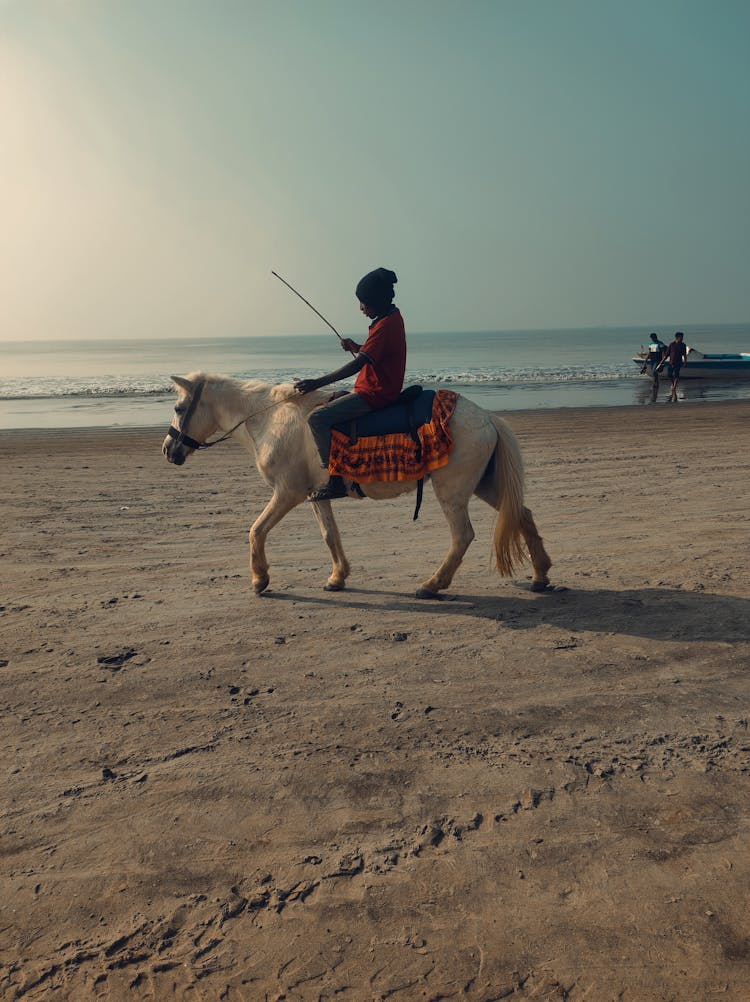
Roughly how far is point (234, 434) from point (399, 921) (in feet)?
15.7

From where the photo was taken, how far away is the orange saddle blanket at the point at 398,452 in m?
5.70

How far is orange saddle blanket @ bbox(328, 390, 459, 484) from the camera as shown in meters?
5.70

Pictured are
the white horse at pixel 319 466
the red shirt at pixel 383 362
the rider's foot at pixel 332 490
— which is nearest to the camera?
the red shirt at pixel 383 362

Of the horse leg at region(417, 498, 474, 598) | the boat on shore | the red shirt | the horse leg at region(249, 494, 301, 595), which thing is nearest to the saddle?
the red shirt

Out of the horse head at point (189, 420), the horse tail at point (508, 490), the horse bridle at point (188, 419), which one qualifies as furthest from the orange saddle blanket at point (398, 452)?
the horse head at point (189, 420)

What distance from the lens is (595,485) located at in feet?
34.7

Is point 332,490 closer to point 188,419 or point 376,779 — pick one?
point 188,419

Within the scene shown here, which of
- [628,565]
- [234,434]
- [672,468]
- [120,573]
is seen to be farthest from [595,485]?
[120,573]

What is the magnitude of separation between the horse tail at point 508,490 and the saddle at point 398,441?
1.50 ft

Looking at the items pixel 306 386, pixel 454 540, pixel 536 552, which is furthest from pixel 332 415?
pixel 536 552

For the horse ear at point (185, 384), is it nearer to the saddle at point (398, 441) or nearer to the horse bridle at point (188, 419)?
the horse bridle at point (188, 419)

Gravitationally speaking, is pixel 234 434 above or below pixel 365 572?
above

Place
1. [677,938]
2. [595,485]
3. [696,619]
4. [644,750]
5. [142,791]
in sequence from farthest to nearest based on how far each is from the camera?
[595,485]
[696,619]
[644,750]
[142,791]
[677,938]

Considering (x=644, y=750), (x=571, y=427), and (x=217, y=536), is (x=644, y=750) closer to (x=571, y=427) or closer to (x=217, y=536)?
(x=217, y=536)
